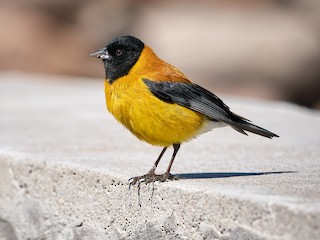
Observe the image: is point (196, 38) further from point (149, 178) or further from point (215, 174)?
point (149, 178)

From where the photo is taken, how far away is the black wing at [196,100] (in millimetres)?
5465

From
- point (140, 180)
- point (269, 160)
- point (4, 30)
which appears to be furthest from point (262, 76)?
point (140, 180)

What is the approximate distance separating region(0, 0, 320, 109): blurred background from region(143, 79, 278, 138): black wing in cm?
997

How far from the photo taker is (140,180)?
5297mm

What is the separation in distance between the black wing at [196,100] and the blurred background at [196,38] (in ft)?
32.7

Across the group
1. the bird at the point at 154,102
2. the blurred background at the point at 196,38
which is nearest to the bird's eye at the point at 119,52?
the bird at the point at 154,102

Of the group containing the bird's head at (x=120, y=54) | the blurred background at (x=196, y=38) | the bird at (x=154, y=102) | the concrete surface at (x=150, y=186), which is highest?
the blurred background at (x=196, y=38)

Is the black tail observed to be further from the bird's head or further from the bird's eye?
the bird's eye

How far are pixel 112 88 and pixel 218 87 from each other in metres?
10.5

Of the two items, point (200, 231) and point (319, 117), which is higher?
point (319, 117)

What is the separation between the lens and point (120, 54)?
19.0 feet

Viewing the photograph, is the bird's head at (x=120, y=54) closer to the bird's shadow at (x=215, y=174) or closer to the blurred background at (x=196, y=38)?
the bird's shadow at (x=215, y=174)

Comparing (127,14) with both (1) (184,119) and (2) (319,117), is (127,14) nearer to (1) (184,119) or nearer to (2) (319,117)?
(2) (319,117)

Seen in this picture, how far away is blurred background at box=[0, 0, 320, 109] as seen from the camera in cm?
1609
